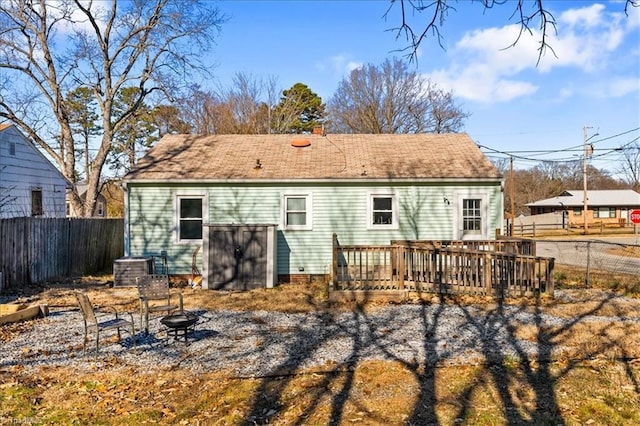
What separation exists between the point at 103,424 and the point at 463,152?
1309 centimetres

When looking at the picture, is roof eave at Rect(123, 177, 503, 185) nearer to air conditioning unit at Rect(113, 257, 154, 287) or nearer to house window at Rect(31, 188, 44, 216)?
air conditioning unit at Rect(113, 257, 154, 287)

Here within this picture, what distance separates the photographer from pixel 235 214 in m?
13.3

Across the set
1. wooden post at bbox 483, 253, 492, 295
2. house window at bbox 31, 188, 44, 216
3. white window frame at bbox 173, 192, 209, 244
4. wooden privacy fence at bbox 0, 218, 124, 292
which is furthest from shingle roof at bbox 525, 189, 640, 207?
house window at bbox 31, 188, 44, 216

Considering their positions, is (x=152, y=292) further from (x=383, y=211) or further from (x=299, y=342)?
(x=383, y=211)

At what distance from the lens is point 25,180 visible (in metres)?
16.8

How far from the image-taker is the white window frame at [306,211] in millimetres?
13211

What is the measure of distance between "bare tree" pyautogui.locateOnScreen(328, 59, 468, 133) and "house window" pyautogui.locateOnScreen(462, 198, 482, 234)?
2248 centimetres

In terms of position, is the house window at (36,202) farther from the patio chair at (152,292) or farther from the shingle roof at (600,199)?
the shingle roof at (600,199)

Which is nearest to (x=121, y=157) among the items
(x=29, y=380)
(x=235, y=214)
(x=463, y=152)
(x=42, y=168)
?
(x=42, y=168)

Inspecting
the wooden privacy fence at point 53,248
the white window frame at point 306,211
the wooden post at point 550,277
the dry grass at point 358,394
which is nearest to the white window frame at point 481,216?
the wooden post at point 550,277

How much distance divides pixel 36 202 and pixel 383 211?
1363 cm

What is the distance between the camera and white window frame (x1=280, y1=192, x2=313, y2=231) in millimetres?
13211

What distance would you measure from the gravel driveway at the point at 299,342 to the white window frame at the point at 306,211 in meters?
4.42

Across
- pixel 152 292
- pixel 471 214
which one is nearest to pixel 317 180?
pixel 471 214
